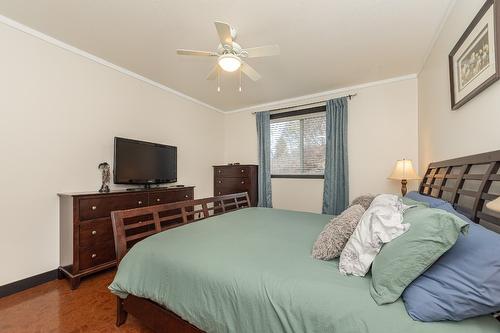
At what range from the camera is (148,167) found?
316cm

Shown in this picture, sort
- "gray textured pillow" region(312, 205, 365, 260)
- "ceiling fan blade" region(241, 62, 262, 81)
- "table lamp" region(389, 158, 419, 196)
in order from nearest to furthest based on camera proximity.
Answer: "gray textured pillow" region(312, 205, 365, 260), "ceiling fan blade" region(241, 62, 262, 81), "table lamp" region(389, 158, 419, 196)

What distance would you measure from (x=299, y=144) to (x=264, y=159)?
29.2 inches

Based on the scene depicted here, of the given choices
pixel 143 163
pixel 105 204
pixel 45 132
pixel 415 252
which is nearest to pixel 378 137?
pixel 415 252

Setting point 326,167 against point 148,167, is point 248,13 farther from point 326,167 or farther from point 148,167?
point 326,167

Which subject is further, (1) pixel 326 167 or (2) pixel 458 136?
(1) pixel 326 167

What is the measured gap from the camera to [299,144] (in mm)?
4250

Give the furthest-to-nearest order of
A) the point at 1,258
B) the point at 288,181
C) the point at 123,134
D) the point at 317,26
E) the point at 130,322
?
the point at 288,181, the point at 123,134, the point at 317,26, the point at 1,258, the point at 130,322

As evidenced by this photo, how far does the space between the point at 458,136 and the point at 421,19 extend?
1.17m

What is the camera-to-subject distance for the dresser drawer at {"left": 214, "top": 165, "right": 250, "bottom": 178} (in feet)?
14.1

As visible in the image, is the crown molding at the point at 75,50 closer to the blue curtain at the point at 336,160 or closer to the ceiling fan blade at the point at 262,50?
the ceiling fan blade at the point at 262,50

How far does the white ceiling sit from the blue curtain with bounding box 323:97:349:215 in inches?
24.2

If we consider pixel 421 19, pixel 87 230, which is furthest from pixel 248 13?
pixel 87 230

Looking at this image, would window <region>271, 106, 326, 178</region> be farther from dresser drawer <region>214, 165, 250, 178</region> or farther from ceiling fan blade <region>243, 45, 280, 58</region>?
ceiling fan blade <region>243, 45, 280, 58</region>

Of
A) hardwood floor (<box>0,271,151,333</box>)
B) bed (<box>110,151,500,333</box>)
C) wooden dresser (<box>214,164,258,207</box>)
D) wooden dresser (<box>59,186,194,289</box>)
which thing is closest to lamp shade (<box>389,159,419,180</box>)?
bed (<box>110,151,500,333</box>)
